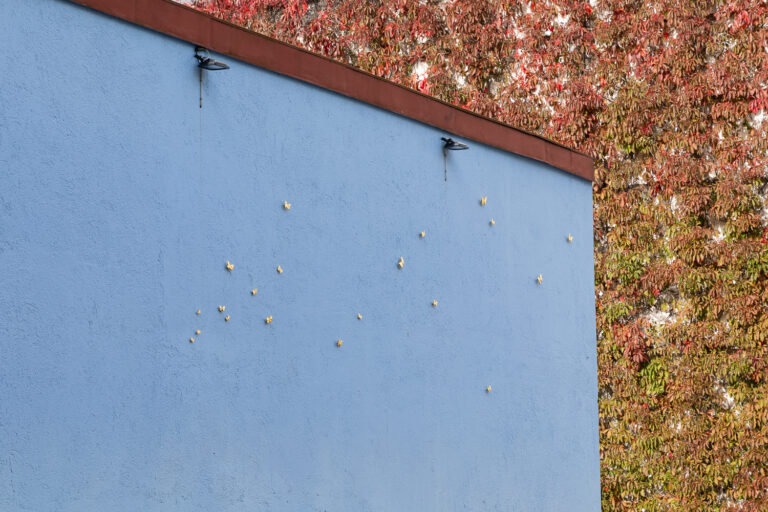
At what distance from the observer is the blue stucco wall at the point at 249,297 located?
12.5 ft

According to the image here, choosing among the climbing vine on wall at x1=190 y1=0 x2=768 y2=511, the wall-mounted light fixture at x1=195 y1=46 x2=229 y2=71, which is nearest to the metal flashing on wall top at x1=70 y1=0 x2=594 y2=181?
the wall-mounted light fixture at x1=195 y1=46 x2=229 y2=71

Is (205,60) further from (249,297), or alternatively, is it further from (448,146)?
(448,146)

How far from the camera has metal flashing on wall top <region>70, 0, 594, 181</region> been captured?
4.32 meters

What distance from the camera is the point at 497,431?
20.4 ft

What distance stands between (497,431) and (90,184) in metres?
3.25

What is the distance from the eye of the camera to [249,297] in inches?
183

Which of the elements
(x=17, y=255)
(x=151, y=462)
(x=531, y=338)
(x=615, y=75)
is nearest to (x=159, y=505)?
(x=151, y=462)

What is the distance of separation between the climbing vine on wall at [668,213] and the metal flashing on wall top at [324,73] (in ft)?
10.0

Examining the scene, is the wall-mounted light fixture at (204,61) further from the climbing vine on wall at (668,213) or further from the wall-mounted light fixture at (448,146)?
the climbing vine on wall at (668,213)

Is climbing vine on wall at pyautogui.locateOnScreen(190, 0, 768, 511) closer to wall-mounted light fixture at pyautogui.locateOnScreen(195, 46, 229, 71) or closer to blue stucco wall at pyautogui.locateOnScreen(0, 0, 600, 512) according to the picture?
blue stucco wall at pyautogui.locateOnScreen(0, 0, 600, 512)

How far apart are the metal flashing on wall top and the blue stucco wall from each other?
0.21 ft

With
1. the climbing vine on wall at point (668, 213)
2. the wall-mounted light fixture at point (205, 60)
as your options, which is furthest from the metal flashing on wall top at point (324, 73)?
the climbing vine on wall at point (668, 213)

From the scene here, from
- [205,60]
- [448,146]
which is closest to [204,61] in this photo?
[205,60]

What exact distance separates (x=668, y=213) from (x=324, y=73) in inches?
229
